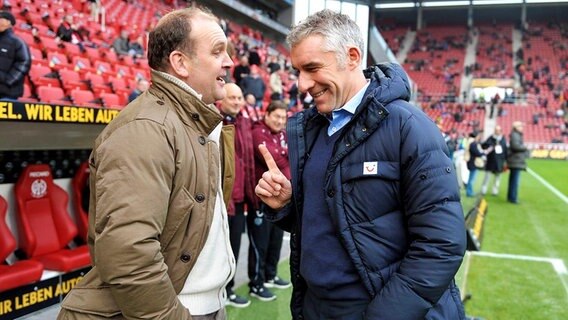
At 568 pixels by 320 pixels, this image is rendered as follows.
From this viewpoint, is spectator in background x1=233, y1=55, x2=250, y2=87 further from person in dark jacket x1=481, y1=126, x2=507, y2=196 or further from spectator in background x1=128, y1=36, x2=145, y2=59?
person in dark jacket x1=481, y1=126, x2=507, y2=196

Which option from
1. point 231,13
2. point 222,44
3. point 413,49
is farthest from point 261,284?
point 413,49

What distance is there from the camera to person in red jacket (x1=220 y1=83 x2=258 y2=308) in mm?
3904

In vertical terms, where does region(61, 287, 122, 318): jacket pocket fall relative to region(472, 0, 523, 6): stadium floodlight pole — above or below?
below

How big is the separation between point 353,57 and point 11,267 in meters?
3.24

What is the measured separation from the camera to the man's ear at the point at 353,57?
155 cm

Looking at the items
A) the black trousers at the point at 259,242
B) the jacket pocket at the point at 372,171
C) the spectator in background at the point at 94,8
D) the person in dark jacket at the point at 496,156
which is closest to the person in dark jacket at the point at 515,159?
the person in dark jacket at the point at 496,156

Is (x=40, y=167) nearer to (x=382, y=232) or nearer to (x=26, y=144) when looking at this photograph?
(x=26, y=144)

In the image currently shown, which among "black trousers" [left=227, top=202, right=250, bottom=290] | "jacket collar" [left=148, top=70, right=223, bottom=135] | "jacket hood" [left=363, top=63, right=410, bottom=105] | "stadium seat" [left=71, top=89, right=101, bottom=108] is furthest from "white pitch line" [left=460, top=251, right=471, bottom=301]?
"stadium seat" [left=71, top=89, right=101, bottom=108]

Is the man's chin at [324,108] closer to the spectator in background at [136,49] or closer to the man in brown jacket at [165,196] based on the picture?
the man in brown jacket at [165,196]

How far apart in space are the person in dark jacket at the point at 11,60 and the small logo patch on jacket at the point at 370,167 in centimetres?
466

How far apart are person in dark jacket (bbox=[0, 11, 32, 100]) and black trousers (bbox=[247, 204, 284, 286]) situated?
289cm

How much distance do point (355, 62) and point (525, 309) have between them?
387cm

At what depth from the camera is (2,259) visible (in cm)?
367

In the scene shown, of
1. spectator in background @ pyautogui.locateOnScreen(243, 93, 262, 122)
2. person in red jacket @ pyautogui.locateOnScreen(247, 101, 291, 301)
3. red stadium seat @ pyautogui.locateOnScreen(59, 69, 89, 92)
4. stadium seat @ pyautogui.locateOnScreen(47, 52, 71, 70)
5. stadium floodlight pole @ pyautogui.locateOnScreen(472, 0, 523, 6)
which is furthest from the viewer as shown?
stadium floodlight pole @ pyautogui.locateOnScreen(472, 0, 523, 6)
